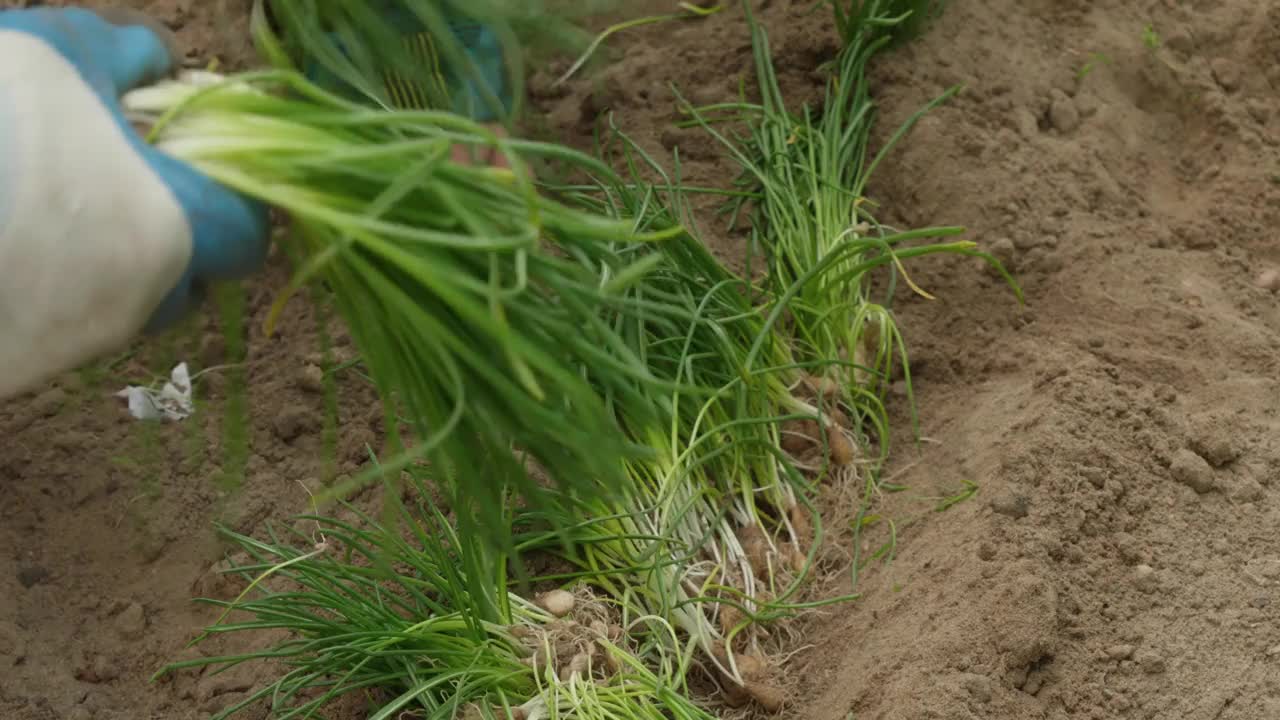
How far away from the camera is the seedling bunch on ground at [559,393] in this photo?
1132mm

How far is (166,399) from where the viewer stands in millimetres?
2096

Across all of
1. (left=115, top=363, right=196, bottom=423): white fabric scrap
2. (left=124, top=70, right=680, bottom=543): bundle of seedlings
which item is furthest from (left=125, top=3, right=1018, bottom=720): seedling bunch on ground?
(left=115, top=363, right=196, bottom=423): white fabric scrap

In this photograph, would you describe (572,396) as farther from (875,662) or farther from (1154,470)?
(1154,470)

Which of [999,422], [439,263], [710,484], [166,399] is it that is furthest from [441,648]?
[999,422]

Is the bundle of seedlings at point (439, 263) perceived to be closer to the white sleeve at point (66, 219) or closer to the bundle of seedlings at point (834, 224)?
the white sleeve at point (66, 219)

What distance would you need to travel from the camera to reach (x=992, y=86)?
7.65ft

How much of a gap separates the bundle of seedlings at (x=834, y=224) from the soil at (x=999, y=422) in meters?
0.06

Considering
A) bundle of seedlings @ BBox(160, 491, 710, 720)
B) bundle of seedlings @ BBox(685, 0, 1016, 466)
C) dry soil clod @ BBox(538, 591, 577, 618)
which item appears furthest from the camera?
bundle of seedlings @ BBox(685, 0, 1016, 466)

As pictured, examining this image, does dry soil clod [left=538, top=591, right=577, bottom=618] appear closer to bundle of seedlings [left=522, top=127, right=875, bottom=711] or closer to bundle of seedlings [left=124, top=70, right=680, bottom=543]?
bundle of seedlings [left=522, top=127, right=875, bottom=711]

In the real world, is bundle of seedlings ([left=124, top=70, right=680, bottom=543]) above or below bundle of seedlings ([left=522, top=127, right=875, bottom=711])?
above

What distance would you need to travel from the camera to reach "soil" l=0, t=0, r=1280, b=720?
63.9 inches

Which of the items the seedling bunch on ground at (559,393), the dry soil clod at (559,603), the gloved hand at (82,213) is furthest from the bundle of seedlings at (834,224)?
the gloved hand at (82,213)

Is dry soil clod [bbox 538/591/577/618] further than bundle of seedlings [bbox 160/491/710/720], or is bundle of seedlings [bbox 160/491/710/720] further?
dry soil clod [bbox 538/591/577/618]

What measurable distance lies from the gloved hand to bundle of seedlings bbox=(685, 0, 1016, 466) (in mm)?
909
